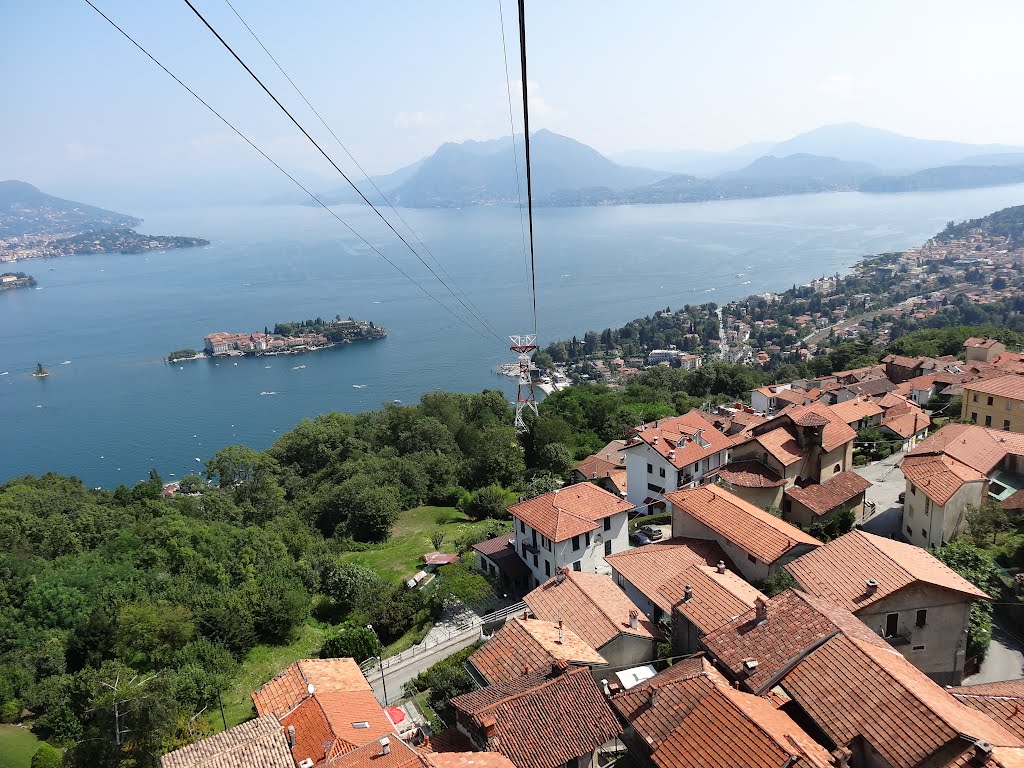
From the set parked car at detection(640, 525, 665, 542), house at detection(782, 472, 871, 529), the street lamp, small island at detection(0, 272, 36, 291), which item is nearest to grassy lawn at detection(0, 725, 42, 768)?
the street lamp

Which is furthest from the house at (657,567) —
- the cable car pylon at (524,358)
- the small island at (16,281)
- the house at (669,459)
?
the small island at (16,281)

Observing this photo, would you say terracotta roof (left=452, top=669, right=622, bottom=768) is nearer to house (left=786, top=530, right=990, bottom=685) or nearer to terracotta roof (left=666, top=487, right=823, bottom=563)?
house (left=786, top=530, right=990, bottom=685)

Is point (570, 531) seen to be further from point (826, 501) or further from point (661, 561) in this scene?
point (826, 501)

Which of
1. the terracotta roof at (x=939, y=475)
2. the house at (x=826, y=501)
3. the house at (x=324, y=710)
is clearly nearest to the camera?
the house at (x=324, y=710)

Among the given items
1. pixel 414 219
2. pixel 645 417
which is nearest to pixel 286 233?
pixel 414 219

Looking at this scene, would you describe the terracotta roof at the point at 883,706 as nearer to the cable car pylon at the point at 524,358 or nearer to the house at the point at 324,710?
the house at the point at 324,710

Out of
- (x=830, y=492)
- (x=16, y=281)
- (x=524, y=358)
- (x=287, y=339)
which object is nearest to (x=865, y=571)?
(x=830, y=492)
